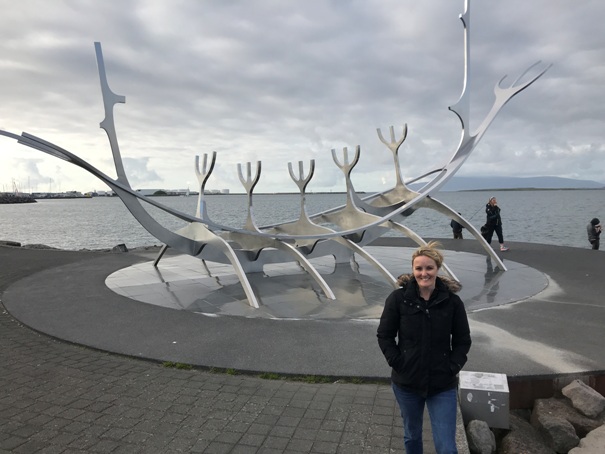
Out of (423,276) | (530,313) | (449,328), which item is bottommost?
(530,313)

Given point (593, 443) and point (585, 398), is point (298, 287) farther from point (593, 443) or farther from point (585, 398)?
point (593, 443)

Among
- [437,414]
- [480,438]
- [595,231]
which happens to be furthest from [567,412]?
[595,231]

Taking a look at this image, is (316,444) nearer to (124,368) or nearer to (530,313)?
(124,368)

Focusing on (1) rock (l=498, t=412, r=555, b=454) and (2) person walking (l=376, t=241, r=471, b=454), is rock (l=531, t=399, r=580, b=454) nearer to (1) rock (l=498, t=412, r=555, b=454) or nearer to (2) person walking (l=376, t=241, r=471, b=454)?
(1) rock (l=498, t=412, r=555, b=454)

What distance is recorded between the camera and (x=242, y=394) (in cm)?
476

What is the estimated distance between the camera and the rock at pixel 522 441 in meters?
4.21

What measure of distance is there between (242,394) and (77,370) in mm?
2214

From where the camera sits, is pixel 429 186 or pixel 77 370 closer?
pixel 77 370

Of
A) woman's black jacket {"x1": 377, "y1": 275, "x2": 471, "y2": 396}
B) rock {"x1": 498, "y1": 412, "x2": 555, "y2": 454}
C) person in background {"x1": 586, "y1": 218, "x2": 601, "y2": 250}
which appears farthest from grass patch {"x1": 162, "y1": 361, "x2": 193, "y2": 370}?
person in background {"x1": 586, "y1": 218, "x2": 601, "y2": 250}

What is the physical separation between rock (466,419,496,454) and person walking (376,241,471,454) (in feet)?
4.26

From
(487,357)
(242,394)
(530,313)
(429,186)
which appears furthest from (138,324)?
(429,186)

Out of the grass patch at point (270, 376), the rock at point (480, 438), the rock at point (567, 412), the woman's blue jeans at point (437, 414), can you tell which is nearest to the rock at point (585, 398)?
the rock at point (567, 412)

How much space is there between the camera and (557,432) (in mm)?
4461

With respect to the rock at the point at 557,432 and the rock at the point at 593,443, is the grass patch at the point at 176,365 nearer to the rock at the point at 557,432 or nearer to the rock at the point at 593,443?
the rock at the point at 557,432
